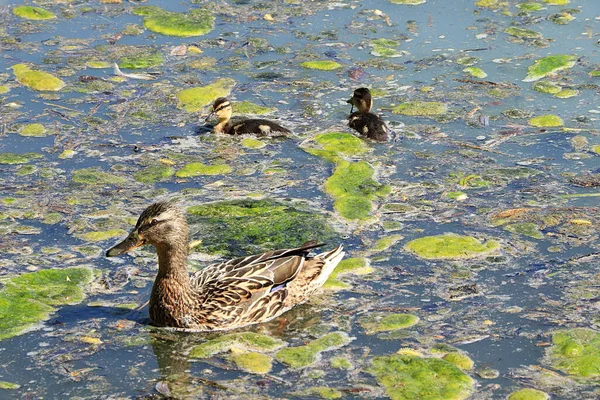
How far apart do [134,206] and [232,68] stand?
3.50m

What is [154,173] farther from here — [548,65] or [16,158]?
[548,65]

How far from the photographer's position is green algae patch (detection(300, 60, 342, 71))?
469 inches

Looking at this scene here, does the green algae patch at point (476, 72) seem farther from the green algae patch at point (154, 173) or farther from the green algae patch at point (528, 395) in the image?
the green algae patch at point (528, 395)

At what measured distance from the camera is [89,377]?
643cm

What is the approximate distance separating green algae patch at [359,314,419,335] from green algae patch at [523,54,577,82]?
5.18 metres

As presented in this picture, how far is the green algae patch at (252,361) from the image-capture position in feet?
21.4

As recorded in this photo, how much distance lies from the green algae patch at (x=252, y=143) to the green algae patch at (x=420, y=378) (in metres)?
3.96

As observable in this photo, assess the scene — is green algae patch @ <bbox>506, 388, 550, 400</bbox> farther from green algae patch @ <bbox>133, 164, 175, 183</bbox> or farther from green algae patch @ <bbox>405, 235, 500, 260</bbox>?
green algae patch @ <bbox>133, 164, 175, 183</bbox>

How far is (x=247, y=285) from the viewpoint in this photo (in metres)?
7.34

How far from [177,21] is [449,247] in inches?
242

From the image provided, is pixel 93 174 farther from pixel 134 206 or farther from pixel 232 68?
pixel 232 68

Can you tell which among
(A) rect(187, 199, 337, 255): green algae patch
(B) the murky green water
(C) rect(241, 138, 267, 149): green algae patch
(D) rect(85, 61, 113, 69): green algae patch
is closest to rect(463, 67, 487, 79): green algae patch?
(B) the murky green water

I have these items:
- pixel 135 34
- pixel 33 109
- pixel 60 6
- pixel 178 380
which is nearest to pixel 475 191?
pixel 178 380

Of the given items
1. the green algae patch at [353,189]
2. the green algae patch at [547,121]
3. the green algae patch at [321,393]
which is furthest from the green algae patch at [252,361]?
the green algae patch at [547,121]
